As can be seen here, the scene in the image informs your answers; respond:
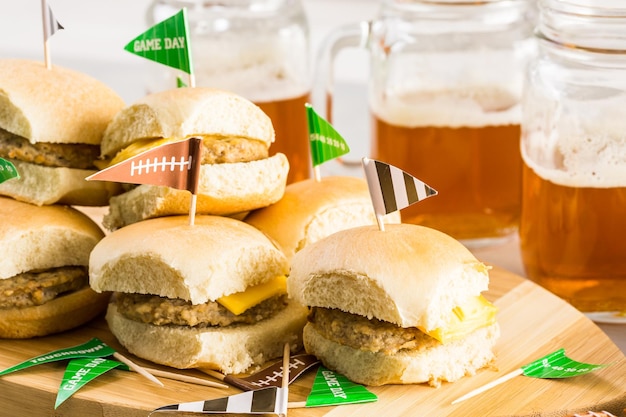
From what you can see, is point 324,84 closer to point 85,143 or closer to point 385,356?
point 85,143

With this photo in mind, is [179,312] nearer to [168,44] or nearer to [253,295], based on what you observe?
[253,295]

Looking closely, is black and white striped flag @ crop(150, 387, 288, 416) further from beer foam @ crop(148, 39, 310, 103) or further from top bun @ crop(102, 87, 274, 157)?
beer foam @ crop(148, 39, 310, 103)

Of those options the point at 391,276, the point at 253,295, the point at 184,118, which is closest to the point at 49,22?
the point at 184,118

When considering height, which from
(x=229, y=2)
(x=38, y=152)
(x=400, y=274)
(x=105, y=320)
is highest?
(x=229, y=2)

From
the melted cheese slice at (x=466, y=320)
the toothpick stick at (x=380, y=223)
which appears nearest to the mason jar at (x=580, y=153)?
the melted cheese slice at (x=466, y=320)

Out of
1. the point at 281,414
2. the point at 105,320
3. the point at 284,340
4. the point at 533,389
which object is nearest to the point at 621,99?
the point at 533,389

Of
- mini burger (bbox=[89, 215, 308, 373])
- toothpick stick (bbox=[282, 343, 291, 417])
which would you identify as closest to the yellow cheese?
mini burger (bbox=[89, 215, 308, 373])
